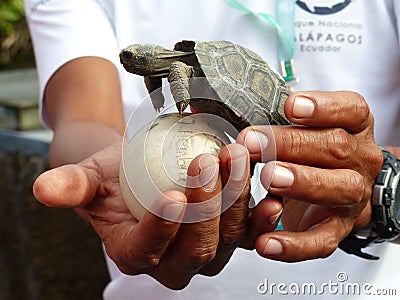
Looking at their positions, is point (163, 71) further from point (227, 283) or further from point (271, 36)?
point (227, 283)

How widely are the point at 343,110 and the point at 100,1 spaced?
0.86 meters

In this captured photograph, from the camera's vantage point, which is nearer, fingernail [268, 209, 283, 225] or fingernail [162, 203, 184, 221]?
fingernail [162, 203, 184, 221]

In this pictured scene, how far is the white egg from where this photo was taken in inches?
48.9

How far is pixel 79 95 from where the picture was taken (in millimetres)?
1784

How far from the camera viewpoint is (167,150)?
125 centimetres

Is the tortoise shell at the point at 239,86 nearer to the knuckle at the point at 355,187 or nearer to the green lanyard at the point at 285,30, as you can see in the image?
the knuckle at the point at 355,187

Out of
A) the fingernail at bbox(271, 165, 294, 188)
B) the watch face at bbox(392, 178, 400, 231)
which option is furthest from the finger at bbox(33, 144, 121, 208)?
the watch face at bbox(392, 178, 400, 231)

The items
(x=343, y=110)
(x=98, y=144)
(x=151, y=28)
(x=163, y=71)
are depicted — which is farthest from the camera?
(x=151, y=28)

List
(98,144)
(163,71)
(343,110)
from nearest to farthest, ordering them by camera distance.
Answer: (343,110) < (163,71) < (98,144)

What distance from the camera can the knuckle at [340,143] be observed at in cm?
124

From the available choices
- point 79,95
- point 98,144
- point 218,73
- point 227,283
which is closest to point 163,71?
point 218,73

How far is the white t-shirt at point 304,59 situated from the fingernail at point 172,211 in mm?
575

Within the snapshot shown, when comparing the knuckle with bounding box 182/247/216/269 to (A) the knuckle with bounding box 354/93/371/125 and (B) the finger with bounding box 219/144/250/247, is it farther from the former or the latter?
(A) the knuckle with bounding box 354/93/371/125

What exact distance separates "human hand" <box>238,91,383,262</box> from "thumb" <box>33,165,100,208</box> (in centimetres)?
31
